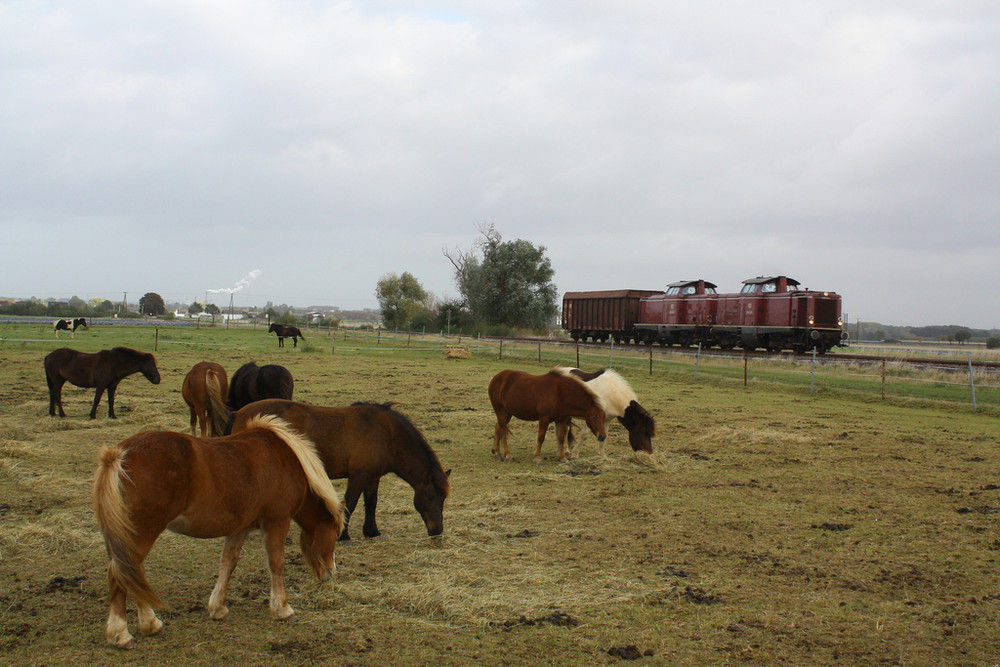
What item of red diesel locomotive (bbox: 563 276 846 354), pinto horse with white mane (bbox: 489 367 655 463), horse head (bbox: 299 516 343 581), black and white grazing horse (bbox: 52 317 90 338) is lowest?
horse head (bbox: 299 516 343 581)

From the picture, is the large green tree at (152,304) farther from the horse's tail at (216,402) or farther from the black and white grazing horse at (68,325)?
the horse's tail at (216,402)

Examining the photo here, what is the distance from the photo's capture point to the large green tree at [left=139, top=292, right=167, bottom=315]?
8588cm

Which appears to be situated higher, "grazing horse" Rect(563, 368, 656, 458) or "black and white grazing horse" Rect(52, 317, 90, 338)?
"black and white grazing horse" Rect(52, 317, 90, 338)

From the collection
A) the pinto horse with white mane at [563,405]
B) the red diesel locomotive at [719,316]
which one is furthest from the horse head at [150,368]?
the red diesel locomotive at [719,316]

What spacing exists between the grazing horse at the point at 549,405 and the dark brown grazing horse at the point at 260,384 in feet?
9.54

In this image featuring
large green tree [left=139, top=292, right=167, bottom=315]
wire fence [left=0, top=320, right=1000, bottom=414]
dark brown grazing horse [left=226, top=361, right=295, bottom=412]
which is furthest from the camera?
large green tree [left=139, top=292, right=167, bottom=315]

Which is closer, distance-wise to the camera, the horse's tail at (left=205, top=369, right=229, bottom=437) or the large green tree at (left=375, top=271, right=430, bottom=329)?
the horse's tail at (left=205, top=369, right=229, bottom=437)

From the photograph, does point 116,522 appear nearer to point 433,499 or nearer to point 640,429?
point 433,499

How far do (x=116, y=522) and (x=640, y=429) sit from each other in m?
7.29

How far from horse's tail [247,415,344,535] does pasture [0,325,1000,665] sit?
70cm

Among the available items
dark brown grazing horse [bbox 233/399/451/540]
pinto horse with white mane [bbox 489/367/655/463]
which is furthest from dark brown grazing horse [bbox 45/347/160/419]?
dark brown grazing horse [bbox 233/399/451/540]

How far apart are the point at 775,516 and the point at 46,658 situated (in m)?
6.10

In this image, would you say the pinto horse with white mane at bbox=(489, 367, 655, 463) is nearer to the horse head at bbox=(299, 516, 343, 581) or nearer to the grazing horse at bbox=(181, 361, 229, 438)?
the grazing horse at bbox=(181, 361, 229, 438)

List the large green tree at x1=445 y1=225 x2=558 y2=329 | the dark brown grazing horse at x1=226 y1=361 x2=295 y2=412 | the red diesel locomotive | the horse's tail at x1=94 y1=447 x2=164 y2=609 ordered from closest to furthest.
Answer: the horse's tail at x1=94 y1=447 x2=164 y2=609
the dark brown grazing horse at x1=226 y1=361 x2=295 y2=412
the red diesel locomotive
the large green tree at x1=445 y1=225 x2=558 y2=329
